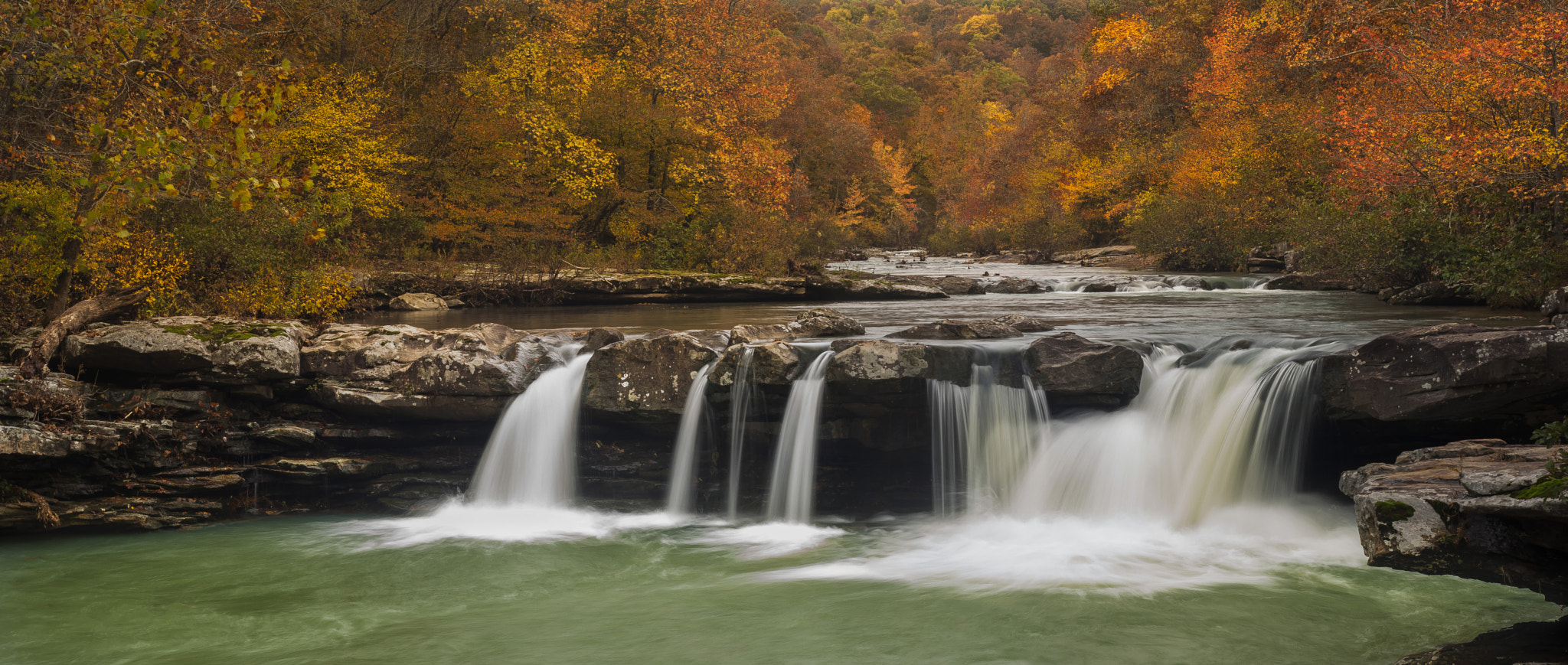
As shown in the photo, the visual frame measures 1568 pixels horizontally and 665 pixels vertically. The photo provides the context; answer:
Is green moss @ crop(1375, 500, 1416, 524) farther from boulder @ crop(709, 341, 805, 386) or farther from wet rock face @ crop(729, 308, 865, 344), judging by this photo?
wet rock face @ crop(729, 308, 865, 344)

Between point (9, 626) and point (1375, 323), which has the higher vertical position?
point (1375, 323)

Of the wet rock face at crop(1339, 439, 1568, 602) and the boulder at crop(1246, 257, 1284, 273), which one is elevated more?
the boulder at crop(1246, 257, 1284, 273)

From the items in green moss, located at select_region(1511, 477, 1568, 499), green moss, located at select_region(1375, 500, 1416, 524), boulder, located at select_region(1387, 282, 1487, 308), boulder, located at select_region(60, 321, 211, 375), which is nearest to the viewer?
green moss, located at select_region(1511, 477, 1568, 499)

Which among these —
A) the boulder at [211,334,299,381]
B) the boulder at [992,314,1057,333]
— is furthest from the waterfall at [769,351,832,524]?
the boulder at [211,334,299,381]

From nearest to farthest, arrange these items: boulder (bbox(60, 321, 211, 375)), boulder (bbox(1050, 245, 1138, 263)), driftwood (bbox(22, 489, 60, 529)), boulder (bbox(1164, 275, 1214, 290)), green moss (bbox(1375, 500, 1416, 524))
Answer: green moss (bbox(1375, 500, 1416, 524)) < driftwood (bbox(22, 489, 60, 529)) < boulder (bbox(60, 321, 211, 375)) < boulder (bbox(1164, 275, 1214, 290)) < boulder (bbox(1050, 245, 1138, 263))

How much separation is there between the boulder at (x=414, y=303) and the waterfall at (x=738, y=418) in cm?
1321

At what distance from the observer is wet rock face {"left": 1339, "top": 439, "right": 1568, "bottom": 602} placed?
4.87 m

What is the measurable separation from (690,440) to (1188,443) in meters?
5.09

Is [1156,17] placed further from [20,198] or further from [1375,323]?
[20,198]

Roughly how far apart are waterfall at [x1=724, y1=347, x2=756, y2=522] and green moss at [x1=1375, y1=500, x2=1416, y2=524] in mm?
5646

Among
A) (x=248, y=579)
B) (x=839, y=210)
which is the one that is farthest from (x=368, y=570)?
(x=839, y=210)

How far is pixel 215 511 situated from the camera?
344 inches

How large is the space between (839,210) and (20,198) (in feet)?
151

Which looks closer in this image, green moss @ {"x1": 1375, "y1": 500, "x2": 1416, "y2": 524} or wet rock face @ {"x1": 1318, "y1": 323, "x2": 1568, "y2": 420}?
green moss @ {"x1": 1375, "y1": 500, "x2": 1416, "y2": 524}
